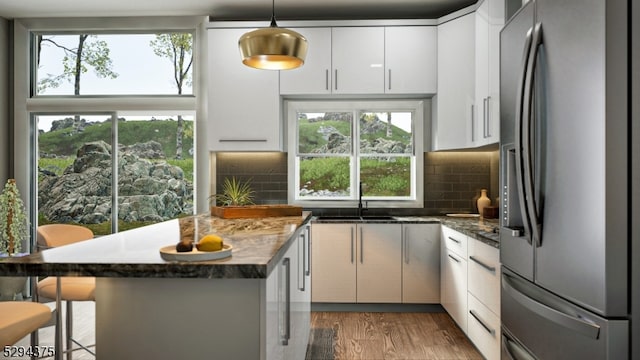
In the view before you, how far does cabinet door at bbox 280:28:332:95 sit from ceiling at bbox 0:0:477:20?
0.35m

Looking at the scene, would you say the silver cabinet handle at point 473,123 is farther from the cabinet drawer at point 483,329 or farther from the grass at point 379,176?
the cabinet drawer at point 483,329

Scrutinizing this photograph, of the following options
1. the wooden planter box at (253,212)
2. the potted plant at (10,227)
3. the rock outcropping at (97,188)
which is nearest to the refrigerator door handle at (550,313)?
the wooden planter box at (253,212)

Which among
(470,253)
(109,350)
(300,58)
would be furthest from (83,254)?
(470,253)

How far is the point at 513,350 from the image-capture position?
6.18 feet

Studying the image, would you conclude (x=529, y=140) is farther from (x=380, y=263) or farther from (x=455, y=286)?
(x=380, y=263)

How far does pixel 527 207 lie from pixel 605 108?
47cm

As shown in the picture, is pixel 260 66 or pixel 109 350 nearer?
pixel 109 350

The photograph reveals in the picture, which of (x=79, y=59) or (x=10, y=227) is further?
(x=79, y=59)

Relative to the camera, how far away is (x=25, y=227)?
459 centimetres

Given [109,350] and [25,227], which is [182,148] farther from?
[109,350]

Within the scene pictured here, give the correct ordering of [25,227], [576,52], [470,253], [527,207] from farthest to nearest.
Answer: [25,227] < [470,253] < [527,207] < [576,52]

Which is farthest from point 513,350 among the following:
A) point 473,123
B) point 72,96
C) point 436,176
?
point 72,96

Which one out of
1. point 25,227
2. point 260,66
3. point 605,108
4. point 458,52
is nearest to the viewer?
point 605,108

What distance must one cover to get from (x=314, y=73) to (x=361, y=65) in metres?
0.46
